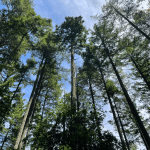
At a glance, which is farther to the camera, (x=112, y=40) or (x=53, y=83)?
(x=53, y=83)

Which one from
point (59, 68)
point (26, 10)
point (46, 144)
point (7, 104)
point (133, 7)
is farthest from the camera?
point (26, 10)

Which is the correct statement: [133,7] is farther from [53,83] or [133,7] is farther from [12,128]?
[12,128]

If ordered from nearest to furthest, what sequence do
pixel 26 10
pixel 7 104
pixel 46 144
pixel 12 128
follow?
pixel 46 144 < pixel 7 104 < pixel 26 10 < pixel 12 128

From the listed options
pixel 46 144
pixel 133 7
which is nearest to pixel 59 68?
pixel 46 144

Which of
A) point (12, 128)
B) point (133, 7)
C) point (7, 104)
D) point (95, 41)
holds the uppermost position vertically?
point (95, 41)

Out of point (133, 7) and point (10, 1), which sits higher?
point (10, 1)

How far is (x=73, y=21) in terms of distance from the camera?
12219mm

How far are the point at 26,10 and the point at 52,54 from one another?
6.69 meters

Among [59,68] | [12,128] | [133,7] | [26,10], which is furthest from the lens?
[12,128]

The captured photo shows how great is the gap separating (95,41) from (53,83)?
8.16 m

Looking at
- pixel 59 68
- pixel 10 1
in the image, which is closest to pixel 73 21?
pixel 59 68

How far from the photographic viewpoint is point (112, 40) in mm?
12008

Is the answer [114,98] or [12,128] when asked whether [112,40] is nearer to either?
[114,98]

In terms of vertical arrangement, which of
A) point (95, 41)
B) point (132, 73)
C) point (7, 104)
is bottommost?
point (7, 104)
